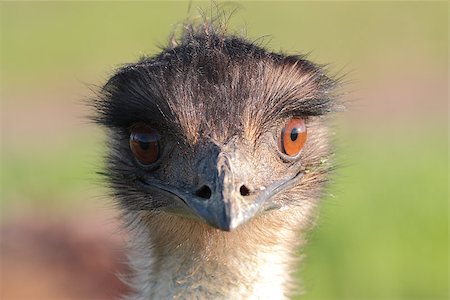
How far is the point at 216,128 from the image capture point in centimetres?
263

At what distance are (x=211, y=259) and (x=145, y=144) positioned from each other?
37cm

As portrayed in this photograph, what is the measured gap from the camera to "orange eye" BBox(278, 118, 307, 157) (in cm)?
282

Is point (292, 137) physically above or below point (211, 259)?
above

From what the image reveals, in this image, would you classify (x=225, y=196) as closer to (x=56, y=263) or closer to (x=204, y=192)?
(x=204, y=192)

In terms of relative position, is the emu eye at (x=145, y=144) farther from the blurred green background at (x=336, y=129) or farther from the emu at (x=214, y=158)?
the blurred green background at (x=336, y=129)

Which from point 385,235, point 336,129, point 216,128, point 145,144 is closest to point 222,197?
point 216,128

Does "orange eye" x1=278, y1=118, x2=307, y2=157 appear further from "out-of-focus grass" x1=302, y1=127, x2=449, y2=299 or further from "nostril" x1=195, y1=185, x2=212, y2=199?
"out-of-focus grass" x1=302, y1=127, x2=449, y2=299

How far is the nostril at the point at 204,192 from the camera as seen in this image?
249cm

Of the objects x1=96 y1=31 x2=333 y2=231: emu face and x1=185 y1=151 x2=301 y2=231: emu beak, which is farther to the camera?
x1=96 y1=31 x2=333 y2=231: emu face

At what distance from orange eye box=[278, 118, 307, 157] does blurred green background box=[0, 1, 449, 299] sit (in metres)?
0.39

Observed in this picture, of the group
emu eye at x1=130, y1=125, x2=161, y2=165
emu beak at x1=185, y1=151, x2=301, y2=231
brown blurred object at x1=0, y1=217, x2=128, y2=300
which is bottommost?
brown blurred object at x1=0, y1=217, x2=128, y2=300

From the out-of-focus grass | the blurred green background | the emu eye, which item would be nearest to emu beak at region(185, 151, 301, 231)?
the emu eye

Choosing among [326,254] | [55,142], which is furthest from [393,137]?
[326,254]

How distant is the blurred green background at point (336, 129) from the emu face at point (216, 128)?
1.30ft
